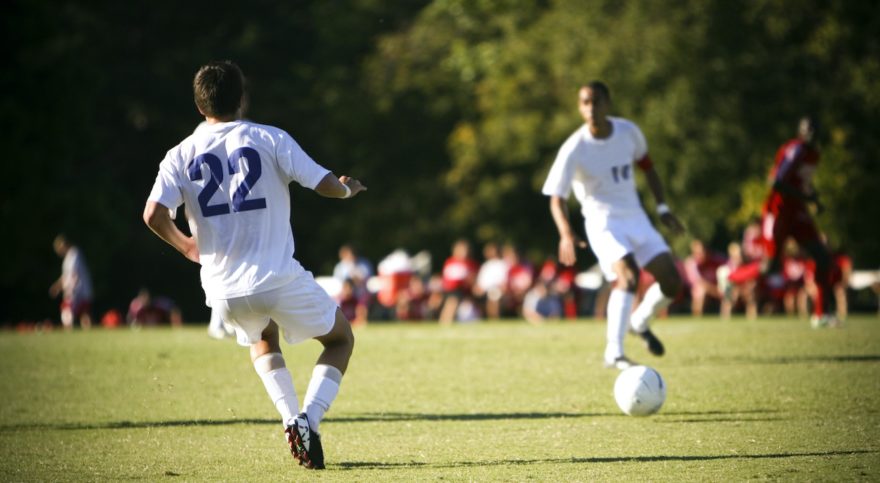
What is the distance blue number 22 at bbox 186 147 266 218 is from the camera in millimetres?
7035

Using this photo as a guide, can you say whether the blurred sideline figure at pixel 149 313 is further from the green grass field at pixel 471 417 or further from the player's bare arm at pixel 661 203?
the player's bare arm at pixel 661 203

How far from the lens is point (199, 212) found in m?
7.12

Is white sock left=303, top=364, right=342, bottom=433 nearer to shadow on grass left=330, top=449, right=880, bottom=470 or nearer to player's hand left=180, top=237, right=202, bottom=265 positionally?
shadow on grass left=330, top=449, right=880, bottom=470

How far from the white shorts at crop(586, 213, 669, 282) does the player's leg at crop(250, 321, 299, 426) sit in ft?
15.7

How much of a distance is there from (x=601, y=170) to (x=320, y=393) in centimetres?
519

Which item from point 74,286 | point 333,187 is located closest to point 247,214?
point 333,187

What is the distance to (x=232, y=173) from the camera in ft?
23.2

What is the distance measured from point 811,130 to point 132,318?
21.7 meters

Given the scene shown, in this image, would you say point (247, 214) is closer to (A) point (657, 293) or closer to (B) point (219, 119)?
(B) point (219, 119)

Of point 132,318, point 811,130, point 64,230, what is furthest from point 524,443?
point 64,230

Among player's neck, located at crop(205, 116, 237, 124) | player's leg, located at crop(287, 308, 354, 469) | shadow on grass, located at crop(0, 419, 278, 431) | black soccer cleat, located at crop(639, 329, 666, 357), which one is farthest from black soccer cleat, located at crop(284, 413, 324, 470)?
black soccer cleat, located at crop(639, 329, 666, 357)

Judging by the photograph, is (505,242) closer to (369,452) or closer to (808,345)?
(808,345)

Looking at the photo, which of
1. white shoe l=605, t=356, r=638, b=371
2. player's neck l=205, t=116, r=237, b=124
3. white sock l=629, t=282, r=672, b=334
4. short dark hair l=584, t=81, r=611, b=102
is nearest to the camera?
player's neck l=205, t=116, r=237, b=124

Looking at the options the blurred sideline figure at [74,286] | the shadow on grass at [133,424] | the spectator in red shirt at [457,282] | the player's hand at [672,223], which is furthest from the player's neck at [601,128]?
the blurred sideline figure at [74,286]
